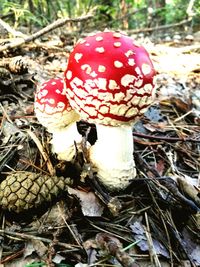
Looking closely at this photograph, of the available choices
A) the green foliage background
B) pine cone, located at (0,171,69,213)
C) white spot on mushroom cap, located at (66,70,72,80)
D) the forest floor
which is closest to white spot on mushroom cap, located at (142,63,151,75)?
white spot on mushroom cap, located at (66,70,72,80)

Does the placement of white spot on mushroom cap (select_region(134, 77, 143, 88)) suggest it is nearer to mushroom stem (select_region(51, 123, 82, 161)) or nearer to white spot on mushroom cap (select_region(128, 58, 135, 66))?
white spot on mushroom cap (select_region(128, 58, 135, 66))

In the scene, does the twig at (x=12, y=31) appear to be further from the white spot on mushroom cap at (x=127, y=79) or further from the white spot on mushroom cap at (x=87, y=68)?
the white spot on mushroom cap at (x=127, y=79)

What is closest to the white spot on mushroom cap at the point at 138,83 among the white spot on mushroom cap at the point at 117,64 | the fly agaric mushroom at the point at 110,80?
the fly agaric mushroom at the point at 110,80

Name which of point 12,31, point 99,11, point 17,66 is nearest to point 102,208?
point 17,66

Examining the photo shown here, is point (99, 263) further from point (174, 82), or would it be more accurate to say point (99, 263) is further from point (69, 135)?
point (174, 82)

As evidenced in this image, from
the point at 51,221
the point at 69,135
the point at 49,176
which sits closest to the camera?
the point at 51,221

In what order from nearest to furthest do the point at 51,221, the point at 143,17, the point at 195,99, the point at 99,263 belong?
the point at 99,263
the point at 51,221
the point at 195,99
the point at 143,17

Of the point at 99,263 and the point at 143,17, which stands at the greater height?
the point at 99,263

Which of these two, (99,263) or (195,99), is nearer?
(99,263)

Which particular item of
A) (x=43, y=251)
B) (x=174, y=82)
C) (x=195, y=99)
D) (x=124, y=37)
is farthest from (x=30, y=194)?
(x=174, y=82)

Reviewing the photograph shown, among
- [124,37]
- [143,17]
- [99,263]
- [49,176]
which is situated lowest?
[143,17]
